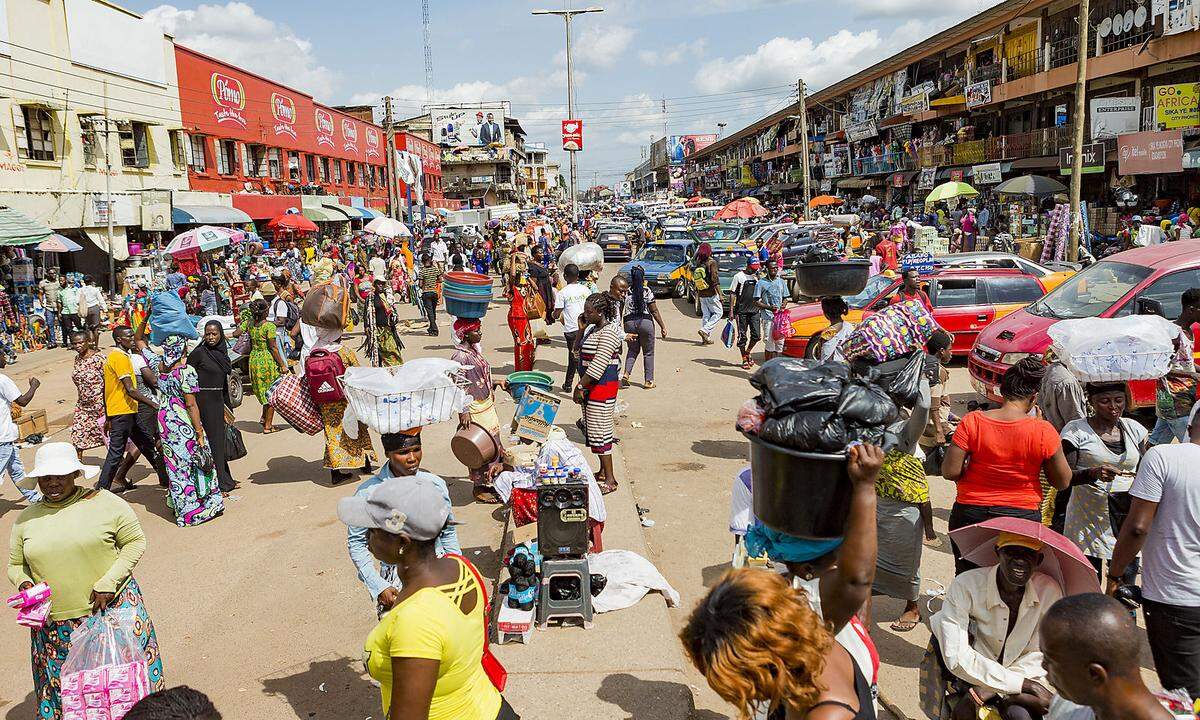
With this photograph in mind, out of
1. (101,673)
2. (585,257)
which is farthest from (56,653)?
(585,257)

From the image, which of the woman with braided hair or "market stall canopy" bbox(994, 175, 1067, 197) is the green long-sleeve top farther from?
"market stall canopy" bbox(994, 175, 1067, 197)

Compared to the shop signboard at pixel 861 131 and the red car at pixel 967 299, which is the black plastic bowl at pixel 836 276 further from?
the shop signboard at pixel 861 131

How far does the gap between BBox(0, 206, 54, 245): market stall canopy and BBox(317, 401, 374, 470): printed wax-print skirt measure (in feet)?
39.1

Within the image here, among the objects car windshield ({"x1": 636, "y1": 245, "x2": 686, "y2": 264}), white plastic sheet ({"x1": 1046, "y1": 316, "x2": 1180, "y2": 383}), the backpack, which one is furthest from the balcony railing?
white plastic sheet ({"x1": 1046, "y1": 316, "x2": 1180, "y2": 383})

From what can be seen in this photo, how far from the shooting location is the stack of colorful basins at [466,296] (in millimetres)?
9297

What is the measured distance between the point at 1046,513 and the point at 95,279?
23679mm

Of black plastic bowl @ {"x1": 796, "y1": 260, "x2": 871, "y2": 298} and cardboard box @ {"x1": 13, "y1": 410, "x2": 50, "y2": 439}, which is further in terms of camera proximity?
cardboard box @ {"x1": 13, "y1": 410, "x2": 50, "y2": 439}

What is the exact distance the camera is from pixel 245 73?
103ft

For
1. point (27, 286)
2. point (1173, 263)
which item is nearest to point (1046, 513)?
point (1173, 263)

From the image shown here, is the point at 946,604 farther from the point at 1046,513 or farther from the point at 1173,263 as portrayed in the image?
the point at 1173,263

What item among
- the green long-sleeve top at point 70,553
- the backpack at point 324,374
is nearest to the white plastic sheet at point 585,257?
the backpack at point 324,374

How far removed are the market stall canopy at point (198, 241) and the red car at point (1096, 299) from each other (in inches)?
632

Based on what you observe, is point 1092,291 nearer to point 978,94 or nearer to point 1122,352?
point 1122,352

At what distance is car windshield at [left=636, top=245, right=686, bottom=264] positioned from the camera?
2425cm
